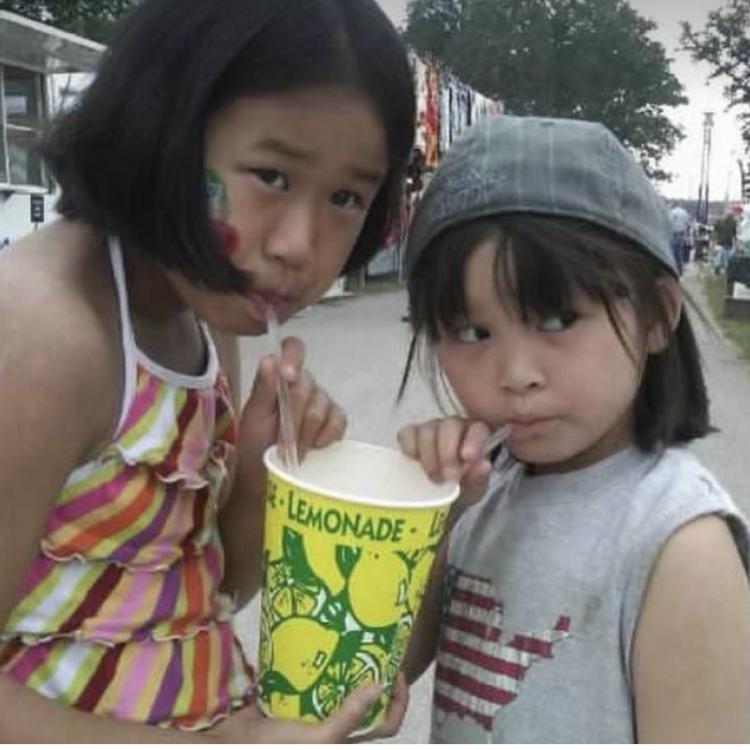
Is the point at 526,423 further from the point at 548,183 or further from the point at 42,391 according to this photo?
the point at 42,391

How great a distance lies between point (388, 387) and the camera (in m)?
7.81

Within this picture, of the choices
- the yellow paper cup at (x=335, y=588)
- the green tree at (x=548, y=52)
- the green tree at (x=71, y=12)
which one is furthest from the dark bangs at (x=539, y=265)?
the green tree at (x=548, y=52)

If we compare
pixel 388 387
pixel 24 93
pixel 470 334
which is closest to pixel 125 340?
pixel 470 334

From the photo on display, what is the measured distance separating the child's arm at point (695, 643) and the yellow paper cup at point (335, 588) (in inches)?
8.7

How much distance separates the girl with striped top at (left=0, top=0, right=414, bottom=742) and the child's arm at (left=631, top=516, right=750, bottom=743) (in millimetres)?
257

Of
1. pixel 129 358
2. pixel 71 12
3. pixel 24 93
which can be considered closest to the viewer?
pixel 129 358

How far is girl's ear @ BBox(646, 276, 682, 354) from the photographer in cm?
126

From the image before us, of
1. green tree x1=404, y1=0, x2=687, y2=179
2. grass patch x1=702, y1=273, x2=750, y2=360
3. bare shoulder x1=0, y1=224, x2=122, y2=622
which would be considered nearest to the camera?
bare shoulder x1=0, y1=224, x2=122, y2=622

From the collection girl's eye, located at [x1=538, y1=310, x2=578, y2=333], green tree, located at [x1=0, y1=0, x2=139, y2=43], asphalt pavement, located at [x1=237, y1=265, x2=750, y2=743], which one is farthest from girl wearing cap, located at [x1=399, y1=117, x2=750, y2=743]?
green tree, located at [x1=0, y1=0, x2=139, y2=43]

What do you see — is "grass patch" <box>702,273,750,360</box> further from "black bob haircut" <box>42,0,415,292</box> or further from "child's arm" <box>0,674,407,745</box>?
"child's arm" <box>0,674,407,745</box>

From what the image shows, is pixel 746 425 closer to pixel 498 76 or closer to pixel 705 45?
pixel 705 45

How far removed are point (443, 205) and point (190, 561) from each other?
1.53 feet

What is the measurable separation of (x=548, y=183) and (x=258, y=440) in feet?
1.43

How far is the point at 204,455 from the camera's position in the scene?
4.08 ft
